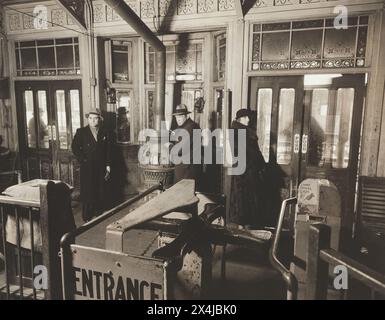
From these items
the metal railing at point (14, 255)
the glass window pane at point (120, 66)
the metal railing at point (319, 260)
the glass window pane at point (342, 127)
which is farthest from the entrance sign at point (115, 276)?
the glass window pane at point (120, 66)

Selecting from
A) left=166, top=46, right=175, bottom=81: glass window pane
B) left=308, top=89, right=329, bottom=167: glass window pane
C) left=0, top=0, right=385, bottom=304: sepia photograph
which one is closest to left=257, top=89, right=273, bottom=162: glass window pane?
left=0, top=0, right=385, bottom=304: sepia photograph

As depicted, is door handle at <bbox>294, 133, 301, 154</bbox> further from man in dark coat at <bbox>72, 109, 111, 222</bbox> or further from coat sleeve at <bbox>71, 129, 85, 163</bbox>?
coat sleeve at <bbox>71, 129, 85, 163</bbox>

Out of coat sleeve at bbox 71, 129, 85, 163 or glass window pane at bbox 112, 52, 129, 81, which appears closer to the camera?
coat sleeve at bbox 71, 129, 85, 163

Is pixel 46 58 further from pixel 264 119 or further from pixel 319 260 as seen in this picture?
pixel 319 260

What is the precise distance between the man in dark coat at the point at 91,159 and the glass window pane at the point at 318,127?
155 inches

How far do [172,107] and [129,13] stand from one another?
7.44ft

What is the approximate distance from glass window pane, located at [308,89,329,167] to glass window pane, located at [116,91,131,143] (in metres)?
4.06

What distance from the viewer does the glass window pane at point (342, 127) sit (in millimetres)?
5637

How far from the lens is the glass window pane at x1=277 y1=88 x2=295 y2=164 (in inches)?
235

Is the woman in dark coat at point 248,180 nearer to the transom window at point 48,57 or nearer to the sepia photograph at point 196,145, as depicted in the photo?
the sepia photograph at point 196,145

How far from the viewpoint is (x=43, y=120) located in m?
8.05

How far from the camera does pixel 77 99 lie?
7.61 m

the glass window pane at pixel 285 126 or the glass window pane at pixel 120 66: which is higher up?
the glass window pane at pixel 120 66

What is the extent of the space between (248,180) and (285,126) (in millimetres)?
1316
